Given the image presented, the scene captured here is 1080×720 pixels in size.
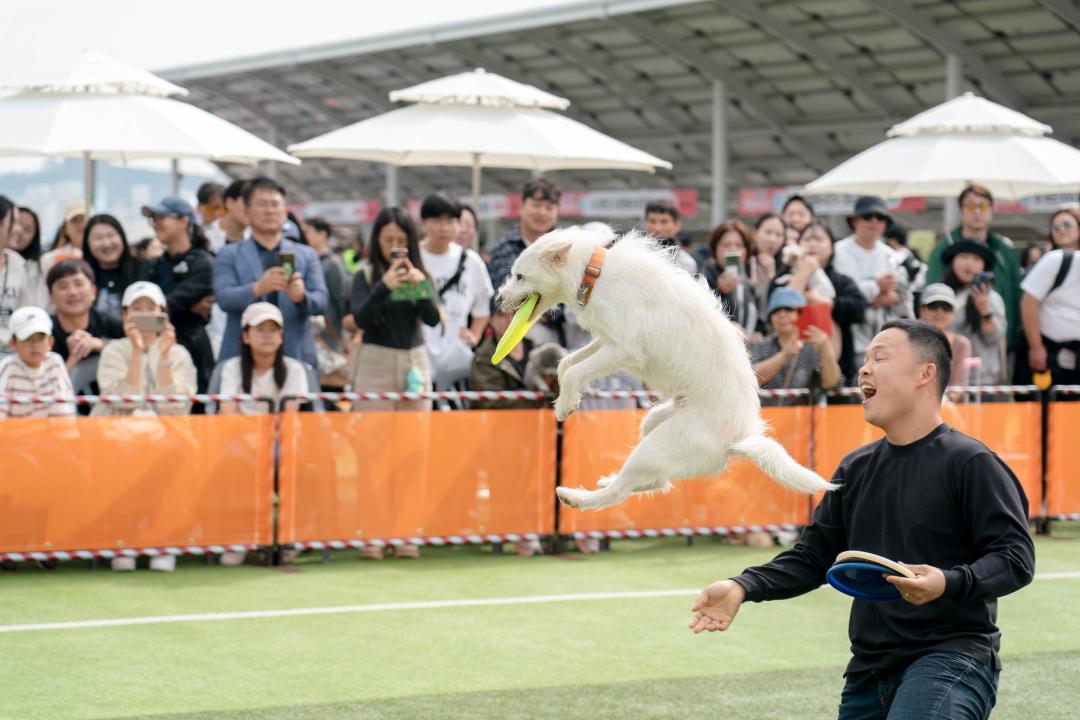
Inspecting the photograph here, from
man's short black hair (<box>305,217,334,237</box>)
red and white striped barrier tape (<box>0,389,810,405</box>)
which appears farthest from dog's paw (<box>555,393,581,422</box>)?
man's short black hair (<box>305,217,334,237</box>)

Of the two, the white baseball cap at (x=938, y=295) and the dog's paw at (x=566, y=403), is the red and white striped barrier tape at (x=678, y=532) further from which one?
the dog's paw at (x=566, y=403)

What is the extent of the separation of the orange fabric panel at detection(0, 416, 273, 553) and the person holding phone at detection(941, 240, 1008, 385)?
19.0 ft

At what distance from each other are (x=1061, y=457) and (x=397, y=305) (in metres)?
5.86

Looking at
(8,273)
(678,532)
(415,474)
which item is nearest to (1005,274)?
(678,532)

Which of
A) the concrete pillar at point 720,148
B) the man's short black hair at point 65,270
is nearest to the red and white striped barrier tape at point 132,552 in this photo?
the man's short black hair at point 65,270

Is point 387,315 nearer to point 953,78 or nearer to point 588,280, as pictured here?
point 588,280

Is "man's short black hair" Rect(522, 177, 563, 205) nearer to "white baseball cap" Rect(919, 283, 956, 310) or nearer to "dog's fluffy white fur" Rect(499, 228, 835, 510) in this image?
"white baseball cap" Rect(919, 283, 956, 310)

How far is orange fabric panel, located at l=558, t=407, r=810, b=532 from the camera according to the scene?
34.5ft

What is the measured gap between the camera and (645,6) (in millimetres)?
22734

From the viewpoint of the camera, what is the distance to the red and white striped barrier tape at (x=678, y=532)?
10.6 metres

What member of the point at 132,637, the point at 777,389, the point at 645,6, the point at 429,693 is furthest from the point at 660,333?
the point at 645,6

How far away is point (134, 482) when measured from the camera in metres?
9.45

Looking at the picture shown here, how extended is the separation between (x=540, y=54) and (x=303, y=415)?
19064 mm

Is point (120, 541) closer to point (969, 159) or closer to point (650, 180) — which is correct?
point (969, 159)
